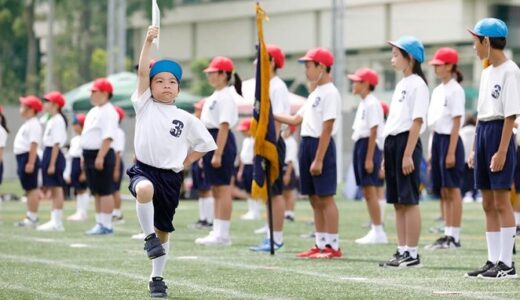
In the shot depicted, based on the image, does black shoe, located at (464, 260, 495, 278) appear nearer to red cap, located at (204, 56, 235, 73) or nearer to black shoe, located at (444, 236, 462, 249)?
black shoe, located at (444, 236, 462, 249)

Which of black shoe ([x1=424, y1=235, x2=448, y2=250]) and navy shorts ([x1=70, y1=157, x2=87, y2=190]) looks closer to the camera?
black shoe ([x1=424, y1=235, x2=448, y2=250])

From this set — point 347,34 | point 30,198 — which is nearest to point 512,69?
point 30,198

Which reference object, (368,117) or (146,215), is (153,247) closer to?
(146,215)

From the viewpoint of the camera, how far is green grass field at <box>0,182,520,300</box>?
10469mm

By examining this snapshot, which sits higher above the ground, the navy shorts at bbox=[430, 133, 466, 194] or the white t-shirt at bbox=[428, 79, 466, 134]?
the white t-shirt at bbox=[428, 79, 466, 134]

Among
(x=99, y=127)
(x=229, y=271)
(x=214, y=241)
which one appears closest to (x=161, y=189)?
(x=229, y=271)

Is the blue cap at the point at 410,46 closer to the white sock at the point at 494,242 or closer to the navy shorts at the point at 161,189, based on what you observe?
the white sock at the point at 494,242

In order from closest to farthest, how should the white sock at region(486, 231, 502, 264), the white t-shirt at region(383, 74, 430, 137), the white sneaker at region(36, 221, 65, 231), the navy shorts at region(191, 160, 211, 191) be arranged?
the white sock at region(486, 231, 502, 264) < the white t-shirt at region(383, 74, 430, 137) < the white sneaker at region(36, 221, 65, 231) < the navy shorts at region(191, 160, 211, 191)

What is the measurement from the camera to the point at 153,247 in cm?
1011

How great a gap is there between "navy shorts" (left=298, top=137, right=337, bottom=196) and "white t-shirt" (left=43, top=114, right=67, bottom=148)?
6.39 metres

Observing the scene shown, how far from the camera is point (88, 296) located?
10.2 meters

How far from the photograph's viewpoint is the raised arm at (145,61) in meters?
10.3

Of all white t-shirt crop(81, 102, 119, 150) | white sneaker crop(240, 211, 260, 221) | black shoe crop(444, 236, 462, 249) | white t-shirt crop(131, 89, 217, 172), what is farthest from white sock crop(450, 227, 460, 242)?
white sneaker crop(240, 211, 260, 221)

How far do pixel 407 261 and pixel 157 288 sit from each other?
3.37 metres
